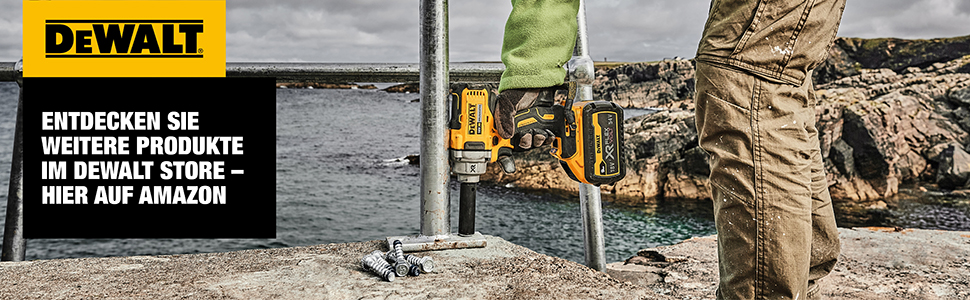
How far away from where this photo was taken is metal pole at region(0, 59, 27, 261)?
76.1 inches

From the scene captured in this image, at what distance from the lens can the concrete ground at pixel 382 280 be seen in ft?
4.61

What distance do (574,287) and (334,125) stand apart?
20.4 metres

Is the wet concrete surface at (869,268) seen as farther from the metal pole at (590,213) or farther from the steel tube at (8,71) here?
the steel tube at (8,71)

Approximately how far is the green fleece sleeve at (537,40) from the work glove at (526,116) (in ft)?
0.27

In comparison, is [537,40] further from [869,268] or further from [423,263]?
[869,268]

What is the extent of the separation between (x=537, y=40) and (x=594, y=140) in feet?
1.66

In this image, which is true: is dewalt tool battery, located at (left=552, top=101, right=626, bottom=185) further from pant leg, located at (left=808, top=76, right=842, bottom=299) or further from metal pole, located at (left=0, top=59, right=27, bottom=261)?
metal pole, located at (left=0, top=59, right=27, bottom=261)

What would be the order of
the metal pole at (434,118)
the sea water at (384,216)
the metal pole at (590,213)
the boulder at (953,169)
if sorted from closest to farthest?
the metal pole at (434,118) → the metal pole at (590,213) → the sea water at (384,216) → the boulder at (953,169)

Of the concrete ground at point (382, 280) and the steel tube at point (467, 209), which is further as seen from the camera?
the steel tube at point (467, 209)

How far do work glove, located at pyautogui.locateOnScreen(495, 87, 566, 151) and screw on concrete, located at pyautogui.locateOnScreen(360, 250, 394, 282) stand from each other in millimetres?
593

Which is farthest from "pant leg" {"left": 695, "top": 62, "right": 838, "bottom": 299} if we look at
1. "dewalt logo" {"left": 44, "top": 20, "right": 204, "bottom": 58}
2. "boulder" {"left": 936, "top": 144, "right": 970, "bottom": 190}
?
"boulder" {"left": 936, "top": 144, "right": 970, "bottom": 190}

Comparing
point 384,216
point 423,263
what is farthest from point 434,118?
point 384,216

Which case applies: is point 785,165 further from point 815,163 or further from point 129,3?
point 129,3

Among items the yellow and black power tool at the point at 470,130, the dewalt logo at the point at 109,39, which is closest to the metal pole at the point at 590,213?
the yellow and black power tool at the point at 470,130
